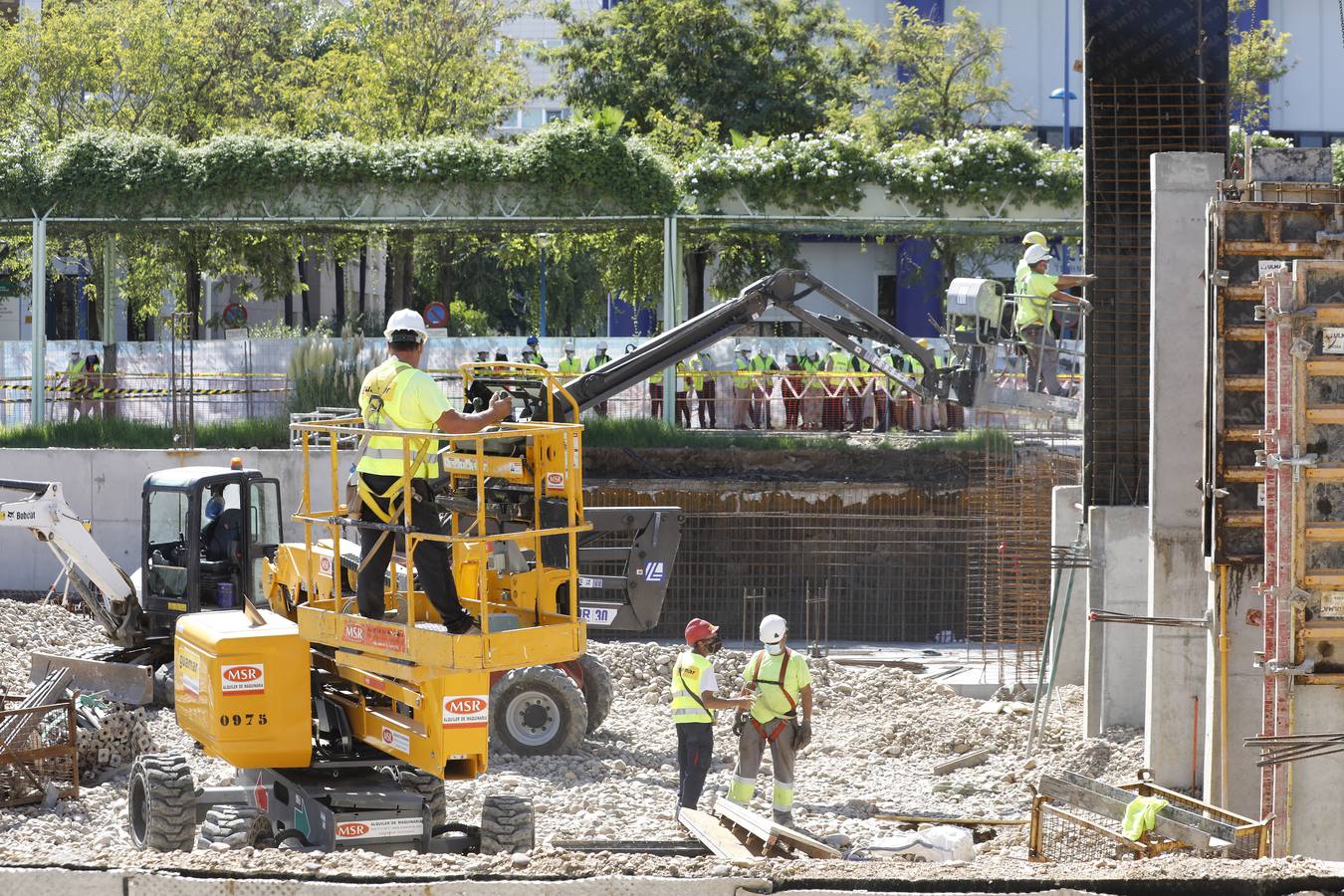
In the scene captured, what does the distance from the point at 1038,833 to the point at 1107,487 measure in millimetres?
4867

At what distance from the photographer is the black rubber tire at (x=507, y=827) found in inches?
361

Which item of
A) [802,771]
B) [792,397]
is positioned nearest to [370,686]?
[802,771]

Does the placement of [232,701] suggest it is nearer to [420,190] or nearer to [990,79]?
[420,190]

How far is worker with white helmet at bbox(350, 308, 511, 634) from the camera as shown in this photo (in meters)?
8.30

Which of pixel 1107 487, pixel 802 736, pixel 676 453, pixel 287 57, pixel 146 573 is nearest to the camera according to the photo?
pixel 802 736

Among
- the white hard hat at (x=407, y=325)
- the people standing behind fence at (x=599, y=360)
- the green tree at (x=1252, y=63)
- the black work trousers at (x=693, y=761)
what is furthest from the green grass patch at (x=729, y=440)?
the green tree at (x=1252, y=63)

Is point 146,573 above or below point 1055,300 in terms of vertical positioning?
below

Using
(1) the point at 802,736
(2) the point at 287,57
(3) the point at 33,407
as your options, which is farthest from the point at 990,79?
(1) the point at 802,736

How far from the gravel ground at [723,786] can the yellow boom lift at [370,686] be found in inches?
27.4

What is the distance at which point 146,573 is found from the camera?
15164mm

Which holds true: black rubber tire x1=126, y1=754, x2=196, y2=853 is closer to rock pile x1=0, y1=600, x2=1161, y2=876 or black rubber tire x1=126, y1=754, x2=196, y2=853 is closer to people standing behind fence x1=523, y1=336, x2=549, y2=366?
rock pile x1=0, y1=600, x2=1161, y2=876

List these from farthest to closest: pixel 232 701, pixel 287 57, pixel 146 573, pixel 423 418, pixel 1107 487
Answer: pixel 287 57, pixel 146 573, pixel 1107 487, pixel 232 701, pixel 423 418

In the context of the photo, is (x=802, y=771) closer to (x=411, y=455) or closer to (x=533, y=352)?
(x=411, y=455)

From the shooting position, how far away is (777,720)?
10.9m
